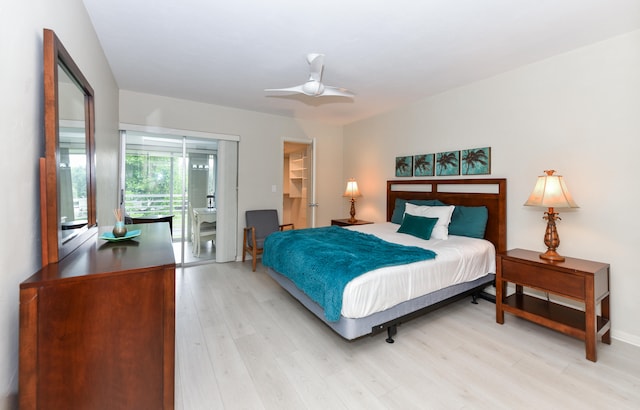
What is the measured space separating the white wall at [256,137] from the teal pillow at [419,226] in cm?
236

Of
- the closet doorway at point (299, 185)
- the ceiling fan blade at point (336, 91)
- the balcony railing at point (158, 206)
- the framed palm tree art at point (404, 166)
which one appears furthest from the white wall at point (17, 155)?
the closet doorway at point (299, 185)

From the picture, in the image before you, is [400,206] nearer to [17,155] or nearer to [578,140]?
[578,140]

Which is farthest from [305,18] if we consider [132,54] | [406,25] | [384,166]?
[384,166]

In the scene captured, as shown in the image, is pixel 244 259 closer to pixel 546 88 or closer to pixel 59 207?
pixel 59 207

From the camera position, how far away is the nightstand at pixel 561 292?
213cm

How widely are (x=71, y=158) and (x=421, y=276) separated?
2.58 m

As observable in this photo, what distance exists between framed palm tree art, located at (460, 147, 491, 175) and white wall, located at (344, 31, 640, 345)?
7cm

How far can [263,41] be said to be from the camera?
2.50m

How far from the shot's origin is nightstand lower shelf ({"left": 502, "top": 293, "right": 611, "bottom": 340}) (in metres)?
2.24

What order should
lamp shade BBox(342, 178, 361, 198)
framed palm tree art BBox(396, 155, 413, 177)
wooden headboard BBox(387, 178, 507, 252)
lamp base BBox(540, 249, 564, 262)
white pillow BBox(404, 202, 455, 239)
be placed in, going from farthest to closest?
lamp shade BBox(342, 178, 361, 198)
framed palm tree art BBox(396, 155, 413, 177)
white pillow BBox(404, 202, 455, 239)
wooden headboard BBox(387, 178, 507, 252)
lamp base BBox(540, 249, 564, 262)

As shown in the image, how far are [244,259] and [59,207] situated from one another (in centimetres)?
356

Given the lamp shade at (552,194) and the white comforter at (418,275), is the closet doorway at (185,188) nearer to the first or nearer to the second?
the white comforter at (418,275)

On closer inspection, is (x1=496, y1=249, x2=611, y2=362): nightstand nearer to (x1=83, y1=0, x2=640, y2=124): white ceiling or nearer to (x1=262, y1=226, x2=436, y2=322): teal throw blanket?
(x1=262, y1=226, x2=436, y2=322): teal throw blanket

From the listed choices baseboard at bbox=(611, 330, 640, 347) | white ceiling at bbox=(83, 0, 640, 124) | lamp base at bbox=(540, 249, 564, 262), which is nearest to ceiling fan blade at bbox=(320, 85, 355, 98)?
white ceiling at bbox=(83, 0, 640, 124)
